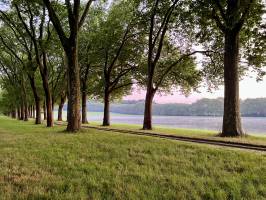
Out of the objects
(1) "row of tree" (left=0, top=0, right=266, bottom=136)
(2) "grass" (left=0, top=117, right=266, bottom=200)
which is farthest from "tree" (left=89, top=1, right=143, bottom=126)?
(2) "grass" (left=0, top=117, right=266, bottom=200)

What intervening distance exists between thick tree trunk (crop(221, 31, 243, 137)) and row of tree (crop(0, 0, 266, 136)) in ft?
0.21

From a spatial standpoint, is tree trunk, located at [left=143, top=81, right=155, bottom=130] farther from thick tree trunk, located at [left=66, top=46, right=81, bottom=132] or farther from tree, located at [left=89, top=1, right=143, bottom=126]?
thick tree trunk, located at [left=66, top=46, right=81, bottom=132]

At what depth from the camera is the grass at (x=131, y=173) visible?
724 centimetres

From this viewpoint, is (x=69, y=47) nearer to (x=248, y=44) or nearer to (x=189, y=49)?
(x=248, y=44)

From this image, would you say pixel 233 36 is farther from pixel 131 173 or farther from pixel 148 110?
pixel 131 173

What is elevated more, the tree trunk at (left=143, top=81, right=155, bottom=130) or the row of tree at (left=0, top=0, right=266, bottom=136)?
the row of tree at (left=0, top=0, right=266, bottom=136)

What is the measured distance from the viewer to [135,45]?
39.2 meters

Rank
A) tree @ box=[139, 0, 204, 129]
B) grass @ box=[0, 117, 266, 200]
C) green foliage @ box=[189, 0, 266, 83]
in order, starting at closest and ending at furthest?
grass @ box=[0, 117, 266, 200], green foliage @ box=[189, 0, 266, 83], tree @ box=[139, 0, 204, 129]

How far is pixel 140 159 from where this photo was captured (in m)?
10.5

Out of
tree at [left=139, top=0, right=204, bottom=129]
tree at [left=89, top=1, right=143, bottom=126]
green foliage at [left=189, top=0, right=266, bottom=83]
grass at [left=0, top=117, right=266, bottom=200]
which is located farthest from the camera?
tree at [left=89, top=1, right=143, bottom=126]

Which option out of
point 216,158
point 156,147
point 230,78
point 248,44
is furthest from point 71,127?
point 248,44

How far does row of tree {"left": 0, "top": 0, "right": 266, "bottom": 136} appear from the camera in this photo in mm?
21000

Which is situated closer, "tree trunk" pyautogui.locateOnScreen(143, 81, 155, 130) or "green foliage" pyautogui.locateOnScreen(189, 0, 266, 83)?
"green foliage" pyautogui.locateOnScreen(189, 0, 266, 83)

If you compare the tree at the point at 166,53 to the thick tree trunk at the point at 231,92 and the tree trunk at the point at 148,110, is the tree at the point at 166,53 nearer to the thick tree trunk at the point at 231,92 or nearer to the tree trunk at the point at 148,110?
the tree trunk at the point at 148,110
